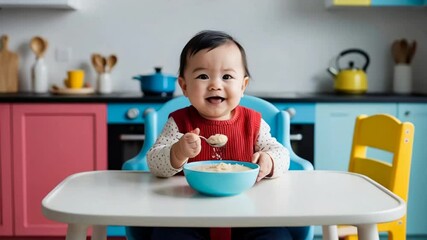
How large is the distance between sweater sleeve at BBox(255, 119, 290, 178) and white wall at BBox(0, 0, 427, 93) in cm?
196

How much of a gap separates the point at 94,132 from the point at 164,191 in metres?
1.83

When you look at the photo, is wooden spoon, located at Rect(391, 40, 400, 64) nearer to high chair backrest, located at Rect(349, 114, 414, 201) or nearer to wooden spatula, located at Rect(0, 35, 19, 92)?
high chair backrest, located at Rect(349, 114, 414, 201)

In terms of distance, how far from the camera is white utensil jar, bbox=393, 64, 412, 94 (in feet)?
11.4

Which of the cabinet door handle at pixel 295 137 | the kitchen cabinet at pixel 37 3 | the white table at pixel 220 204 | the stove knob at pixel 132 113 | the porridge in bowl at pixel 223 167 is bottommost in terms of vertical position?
the cabinet door handle at pixel 295 137

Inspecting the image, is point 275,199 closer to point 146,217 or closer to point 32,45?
point 146,217

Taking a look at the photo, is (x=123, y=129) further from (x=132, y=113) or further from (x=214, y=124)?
(x=214, y=124)

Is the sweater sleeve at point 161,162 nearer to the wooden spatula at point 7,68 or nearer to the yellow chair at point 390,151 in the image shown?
the yellow chair at point 390,151

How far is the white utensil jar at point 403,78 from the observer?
3.48 m

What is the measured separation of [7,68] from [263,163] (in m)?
2.50

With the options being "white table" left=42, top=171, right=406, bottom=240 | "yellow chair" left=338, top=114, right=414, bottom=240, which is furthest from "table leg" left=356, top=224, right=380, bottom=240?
"yellow chair" left=338, top=114, right=414, bottom=240

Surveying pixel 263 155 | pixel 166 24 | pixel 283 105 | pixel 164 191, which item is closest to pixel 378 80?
pixel 283 105

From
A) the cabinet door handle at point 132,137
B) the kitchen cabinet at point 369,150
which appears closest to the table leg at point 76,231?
the cabinet door handle at point 132,137

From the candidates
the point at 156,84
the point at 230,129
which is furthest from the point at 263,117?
the point at 156,84

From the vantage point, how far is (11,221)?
3012mm
